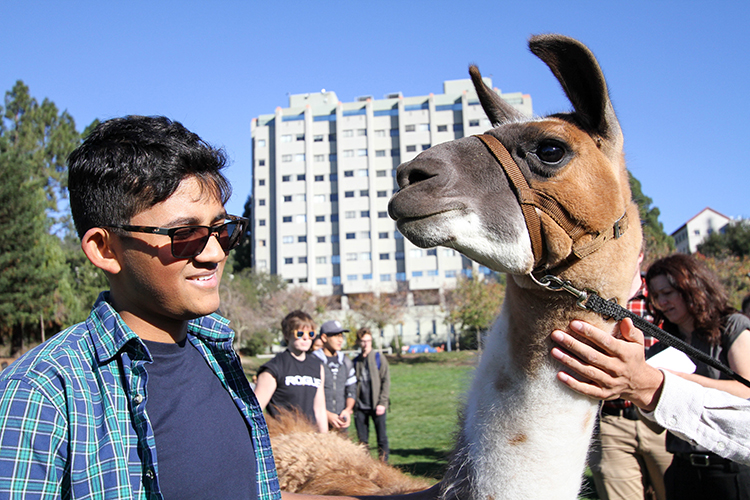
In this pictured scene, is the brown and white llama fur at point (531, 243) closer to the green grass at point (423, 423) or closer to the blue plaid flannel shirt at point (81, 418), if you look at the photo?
the green grass at point (423, 423)

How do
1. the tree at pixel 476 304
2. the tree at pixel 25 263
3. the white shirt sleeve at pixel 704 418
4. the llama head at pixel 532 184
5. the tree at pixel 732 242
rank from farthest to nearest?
the tree at pixel 732 242
the tree at pixel 476 304
the tree at pixel 25 263
the white shirt sleeve at pixel 704 418
the llama head at pixel 532 184

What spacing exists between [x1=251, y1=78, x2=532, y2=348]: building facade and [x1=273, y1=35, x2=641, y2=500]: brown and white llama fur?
63.4 metres

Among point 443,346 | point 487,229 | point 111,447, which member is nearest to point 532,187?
point 487,229

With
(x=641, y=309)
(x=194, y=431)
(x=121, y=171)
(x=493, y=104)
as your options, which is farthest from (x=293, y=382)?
(x=121, y=171)

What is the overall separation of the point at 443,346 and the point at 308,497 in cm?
5349

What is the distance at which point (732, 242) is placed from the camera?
40.8 meters

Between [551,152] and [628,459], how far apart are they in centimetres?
273

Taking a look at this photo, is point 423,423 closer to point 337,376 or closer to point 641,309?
point 337,376

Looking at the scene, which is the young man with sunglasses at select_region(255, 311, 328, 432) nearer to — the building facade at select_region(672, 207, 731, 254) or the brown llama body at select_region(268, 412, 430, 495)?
the brown llama body at select_region(268, 412, 430, 495)

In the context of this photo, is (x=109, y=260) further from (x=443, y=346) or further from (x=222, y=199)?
(x=443, y=346)

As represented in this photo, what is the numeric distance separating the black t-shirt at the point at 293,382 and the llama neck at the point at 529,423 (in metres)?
3.43

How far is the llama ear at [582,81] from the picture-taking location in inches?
64.1

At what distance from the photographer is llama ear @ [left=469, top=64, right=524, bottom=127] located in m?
2.17

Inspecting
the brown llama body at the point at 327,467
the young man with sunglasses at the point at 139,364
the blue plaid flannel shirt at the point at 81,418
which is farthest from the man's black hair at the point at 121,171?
the brown llama body at the point at 327,467
